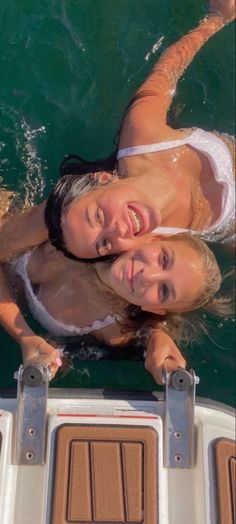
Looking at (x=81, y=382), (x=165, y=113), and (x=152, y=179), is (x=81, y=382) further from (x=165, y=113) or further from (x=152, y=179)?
(x=165, y=113)

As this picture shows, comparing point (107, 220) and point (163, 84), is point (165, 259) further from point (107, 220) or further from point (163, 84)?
point (163, 84)

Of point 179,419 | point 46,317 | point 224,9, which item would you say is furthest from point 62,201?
point 224,9

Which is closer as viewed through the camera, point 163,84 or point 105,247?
point 105,247

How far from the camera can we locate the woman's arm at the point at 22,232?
2.37m

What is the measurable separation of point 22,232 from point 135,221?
561mm

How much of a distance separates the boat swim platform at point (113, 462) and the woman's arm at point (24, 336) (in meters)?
0.21

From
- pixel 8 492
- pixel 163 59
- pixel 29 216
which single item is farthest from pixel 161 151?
pixel 8 492

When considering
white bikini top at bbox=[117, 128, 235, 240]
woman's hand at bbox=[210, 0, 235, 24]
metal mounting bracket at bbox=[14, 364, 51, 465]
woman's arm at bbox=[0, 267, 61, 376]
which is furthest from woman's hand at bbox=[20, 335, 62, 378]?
woman's hand at bbox=[210, 0, 235, 24]

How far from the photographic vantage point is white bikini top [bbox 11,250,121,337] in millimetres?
2537

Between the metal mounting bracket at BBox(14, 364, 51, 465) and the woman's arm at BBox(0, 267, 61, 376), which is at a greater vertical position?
the woman's arm at BBox(0, 267, 61, 376)

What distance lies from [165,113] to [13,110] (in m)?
0.76

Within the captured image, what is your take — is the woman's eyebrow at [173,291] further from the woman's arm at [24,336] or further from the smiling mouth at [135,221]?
the woman's arm at [24,336]

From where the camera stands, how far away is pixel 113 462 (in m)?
1.86

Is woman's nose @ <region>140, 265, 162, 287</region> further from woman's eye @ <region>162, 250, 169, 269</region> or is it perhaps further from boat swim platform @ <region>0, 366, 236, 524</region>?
boat swim platform @ <region>0, 366, 236, 524</region>
